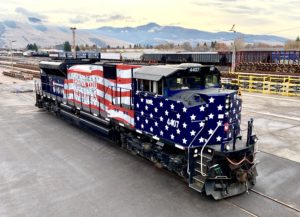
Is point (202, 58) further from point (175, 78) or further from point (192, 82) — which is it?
point (175, 78)

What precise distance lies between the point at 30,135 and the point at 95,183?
24.8 ft

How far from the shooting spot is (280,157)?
1230 cm

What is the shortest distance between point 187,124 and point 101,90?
661 cm

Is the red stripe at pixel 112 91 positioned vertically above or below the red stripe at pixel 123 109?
above

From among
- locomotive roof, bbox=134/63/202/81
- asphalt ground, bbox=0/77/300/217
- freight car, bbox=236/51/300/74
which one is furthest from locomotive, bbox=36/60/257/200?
freight car, bbox=236/51/300/74

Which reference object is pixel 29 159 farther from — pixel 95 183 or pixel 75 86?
pixel 75 86

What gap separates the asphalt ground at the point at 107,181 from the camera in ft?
27.7

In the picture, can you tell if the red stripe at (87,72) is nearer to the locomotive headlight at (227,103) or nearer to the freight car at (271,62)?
the locomotive headlight at (227,103)

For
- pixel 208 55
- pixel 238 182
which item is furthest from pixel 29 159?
pixel 208 55

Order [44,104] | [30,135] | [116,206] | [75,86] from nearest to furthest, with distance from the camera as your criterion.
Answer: [116,206] < [30,135] < [75,86] < [44,104]

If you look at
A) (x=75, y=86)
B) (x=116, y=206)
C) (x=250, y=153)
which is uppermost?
(x=75, y=86)

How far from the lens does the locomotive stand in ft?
29.1

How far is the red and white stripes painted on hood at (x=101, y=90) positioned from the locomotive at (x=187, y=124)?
4cm

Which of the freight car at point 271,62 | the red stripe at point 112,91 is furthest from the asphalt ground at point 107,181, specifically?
the freight car at point 271,62
